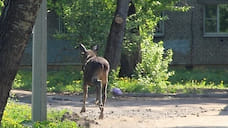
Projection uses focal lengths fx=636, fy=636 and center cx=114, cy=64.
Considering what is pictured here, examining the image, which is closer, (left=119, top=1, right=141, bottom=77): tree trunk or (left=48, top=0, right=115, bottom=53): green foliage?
(left=48, top=0, right=115, bottom=53): green foliage

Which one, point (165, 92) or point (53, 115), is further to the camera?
point (165, 92)

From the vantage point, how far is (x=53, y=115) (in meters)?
12.1

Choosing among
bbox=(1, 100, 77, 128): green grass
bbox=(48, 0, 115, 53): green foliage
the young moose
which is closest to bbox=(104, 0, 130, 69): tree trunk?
bbox=(48, 0, 115, 53): green foliage

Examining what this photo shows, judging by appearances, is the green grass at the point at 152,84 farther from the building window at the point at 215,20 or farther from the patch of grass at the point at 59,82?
the building window at the point at 215,20

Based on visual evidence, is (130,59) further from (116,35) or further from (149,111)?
(149,111)

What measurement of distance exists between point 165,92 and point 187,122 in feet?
22.8

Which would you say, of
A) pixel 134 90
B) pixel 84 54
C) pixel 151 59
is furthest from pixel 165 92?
pixel 84 54

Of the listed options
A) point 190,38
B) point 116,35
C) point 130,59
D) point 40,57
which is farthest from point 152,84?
point 190,38

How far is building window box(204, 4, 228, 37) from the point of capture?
3014 centimetres

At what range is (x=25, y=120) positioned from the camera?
11148 mm

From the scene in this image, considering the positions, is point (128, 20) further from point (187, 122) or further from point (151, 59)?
point (187, 122)

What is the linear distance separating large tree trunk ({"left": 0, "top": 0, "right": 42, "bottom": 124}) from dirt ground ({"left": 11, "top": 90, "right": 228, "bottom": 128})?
397 cm

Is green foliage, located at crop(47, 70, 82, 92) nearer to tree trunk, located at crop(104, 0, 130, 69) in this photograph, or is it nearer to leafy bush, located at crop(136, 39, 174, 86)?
tree trunk, located at crop(104, 0, 130, 69)

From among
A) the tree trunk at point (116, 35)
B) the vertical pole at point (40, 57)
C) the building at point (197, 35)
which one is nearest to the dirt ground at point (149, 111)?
the vertical pole at point (40, 57)
